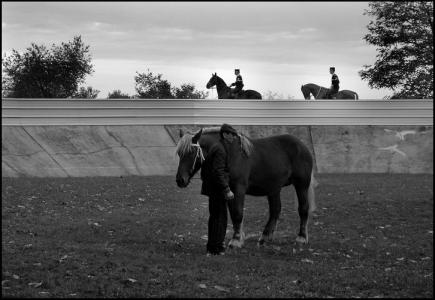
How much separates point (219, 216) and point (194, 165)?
86 centimetres

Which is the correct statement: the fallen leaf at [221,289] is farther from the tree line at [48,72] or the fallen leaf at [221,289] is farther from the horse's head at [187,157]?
the tree line at [48,72]

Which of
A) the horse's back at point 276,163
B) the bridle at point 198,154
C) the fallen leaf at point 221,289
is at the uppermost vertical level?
the bridle at point 198,154

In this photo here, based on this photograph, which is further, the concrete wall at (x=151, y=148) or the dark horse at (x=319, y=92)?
the dark horse at (x=319, y=92)

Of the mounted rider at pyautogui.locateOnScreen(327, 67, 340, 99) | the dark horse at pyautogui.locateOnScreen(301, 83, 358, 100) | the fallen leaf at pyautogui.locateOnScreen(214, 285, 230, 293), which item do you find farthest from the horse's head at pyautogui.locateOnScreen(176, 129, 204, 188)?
the mounted rider at pyautogui.locateOnScreen(327, 67, 340, 99)

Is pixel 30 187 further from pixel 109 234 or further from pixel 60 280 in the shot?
pixel 60 280

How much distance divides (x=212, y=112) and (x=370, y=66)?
854cm

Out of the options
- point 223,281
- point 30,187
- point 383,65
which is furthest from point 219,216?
point 383,65

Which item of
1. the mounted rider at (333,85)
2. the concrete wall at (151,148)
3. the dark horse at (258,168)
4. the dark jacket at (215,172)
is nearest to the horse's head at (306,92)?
the mounted rider at (333,85)

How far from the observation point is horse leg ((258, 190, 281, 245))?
12188 mm

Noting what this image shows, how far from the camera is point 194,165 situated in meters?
10.9

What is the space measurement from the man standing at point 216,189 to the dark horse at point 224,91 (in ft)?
63.0

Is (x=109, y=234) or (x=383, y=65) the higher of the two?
(x=383, y=65)

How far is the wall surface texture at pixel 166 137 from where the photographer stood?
25844 mm

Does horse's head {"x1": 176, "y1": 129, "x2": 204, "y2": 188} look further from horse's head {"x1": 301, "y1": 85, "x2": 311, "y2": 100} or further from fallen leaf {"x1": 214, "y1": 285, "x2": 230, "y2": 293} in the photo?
horse's head {"x1": 301, "y1": 85, "x2": 311, "y2": 100}
